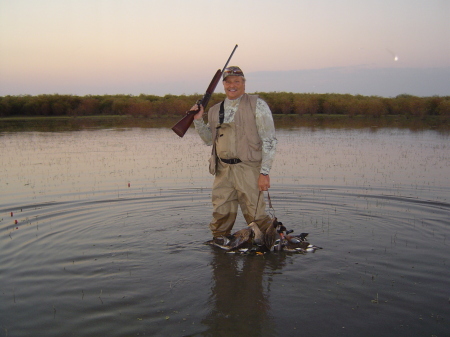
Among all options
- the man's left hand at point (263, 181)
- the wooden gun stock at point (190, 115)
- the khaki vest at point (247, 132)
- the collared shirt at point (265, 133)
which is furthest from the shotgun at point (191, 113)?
the man's left hand at point (263, 181)

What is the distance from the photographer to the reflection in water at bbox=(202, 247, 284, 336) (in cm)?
429

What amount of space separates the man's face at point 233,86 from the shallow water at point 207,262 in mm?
2289

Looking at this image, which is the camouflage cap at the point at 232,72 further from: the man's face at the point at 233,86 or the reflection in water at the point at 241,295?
the reflection in water at the point at 241,295

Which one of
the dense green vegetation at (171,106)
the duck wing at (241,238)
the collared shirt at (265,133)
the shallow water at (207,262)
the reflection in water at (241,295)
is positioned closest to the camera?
the reflection in water at (241,295)

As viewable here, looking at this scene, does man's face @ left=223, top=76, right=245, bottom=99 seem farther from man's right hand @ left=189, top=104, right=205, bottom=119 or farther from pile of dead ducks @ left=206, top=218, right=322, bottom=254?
pile of dead ducks @ left=206, top=218, right=322, bottom=254

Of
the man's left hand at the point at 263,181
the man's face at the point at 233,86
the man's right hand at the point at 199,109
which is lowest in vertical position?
the man's left hand at the point at 263,181

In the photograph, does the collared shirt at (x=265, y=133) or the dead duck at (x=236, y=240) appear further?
the dead duck at (x=236, y=240)

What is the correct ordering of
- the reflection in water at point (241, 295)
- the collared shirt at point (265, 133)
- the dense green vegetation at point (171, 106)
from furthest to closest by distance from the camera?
the dense green vegetation at point (171, 106) < the collared shirt at point (265, 133) < the reflection in water at point (241, 295)

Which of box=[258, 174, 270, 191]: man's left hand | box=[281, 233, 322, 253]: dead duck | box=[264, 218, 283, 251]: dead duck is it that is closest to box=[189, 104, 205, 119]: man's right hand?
box=[258, 174, 270, 191]: man's left hand

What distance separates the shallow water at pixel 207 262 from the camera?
4449mm

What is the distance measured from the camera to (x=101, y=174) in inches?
537

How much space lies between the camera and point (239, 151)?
21.7ft

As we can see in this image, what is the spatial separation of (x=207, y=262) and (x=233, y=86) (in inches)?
98.3

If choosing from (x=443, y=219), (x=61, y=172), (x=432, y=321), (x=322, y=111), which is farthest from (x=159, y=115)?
(x=432, y=321)
